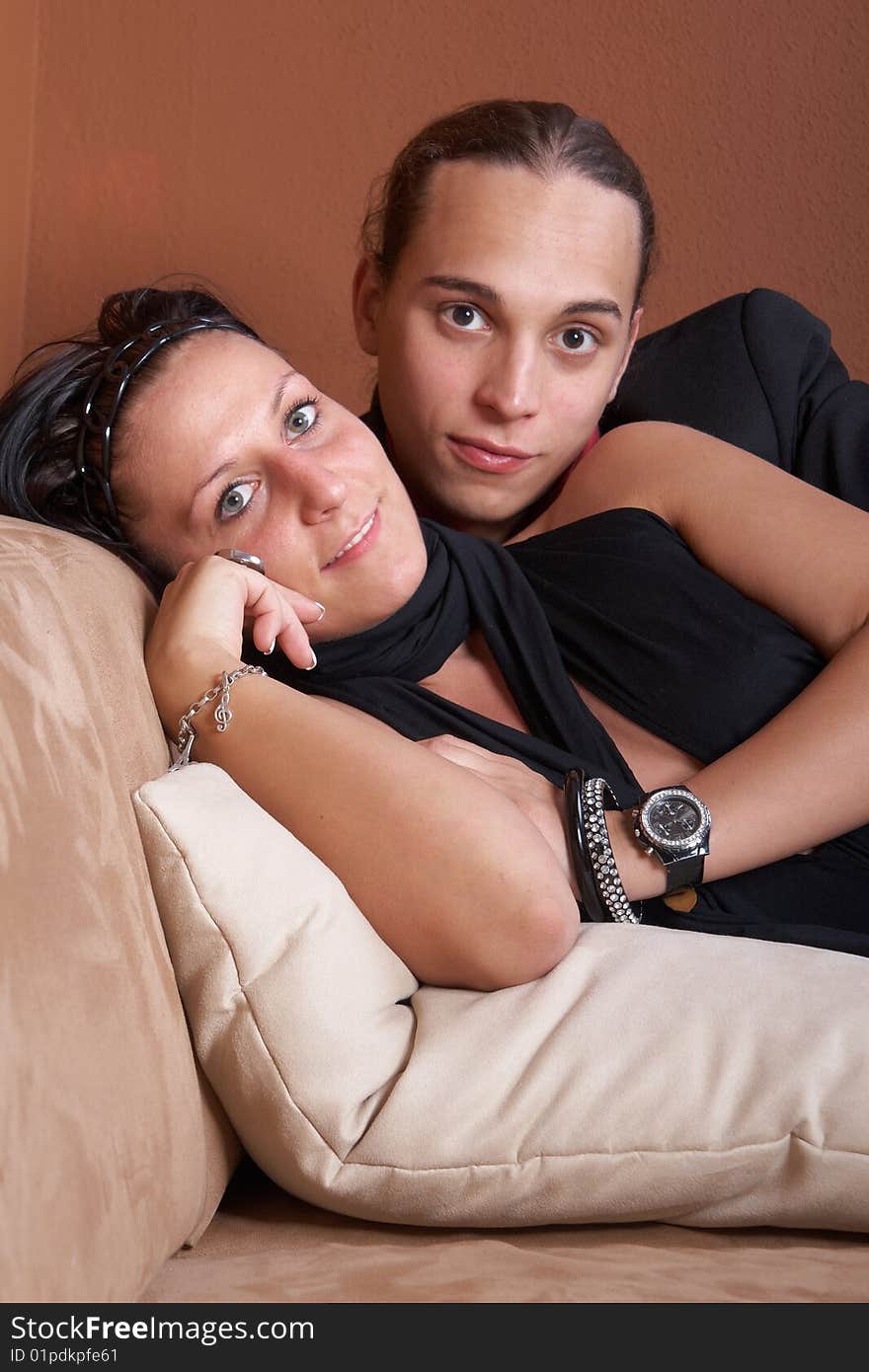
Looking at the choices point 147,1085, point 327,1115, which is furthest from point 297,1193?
point 147,1085

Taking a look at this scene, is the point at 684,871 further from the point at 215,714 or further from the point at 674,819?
the point at 215,714

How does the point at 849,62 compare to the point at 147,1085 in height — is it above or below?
above

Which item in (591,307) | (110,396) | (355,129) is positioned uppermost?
(355,129)

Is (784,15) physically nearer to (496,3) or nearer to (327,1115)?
(496,3)

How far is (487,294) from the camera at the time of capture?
64.3 inches

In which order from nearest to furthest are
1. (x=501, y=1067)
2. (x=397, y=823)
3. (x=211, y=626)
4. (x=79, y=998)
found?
(x=79, y=998), (x=501, y=1067), (x=397, y=823), (x=211, y=626)

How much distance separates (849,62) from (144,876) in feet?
7.19

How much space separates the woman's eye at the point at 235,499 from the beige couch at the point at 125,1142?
1.08ft

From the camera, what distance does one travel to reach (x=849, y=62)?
247 cm

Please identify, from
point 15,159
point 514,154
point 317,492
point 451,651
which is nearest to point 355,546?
point 317,492

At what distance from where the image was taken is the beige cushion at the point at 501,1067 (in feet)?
2.93

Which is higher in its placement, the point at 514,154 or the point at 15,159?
the point at 514,154

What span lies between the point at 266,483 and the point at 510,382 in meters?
0.41

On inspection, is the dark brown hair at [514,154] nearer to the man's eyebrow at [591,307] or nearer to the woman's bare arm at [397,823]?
the man's eyebrow at [591,307]
